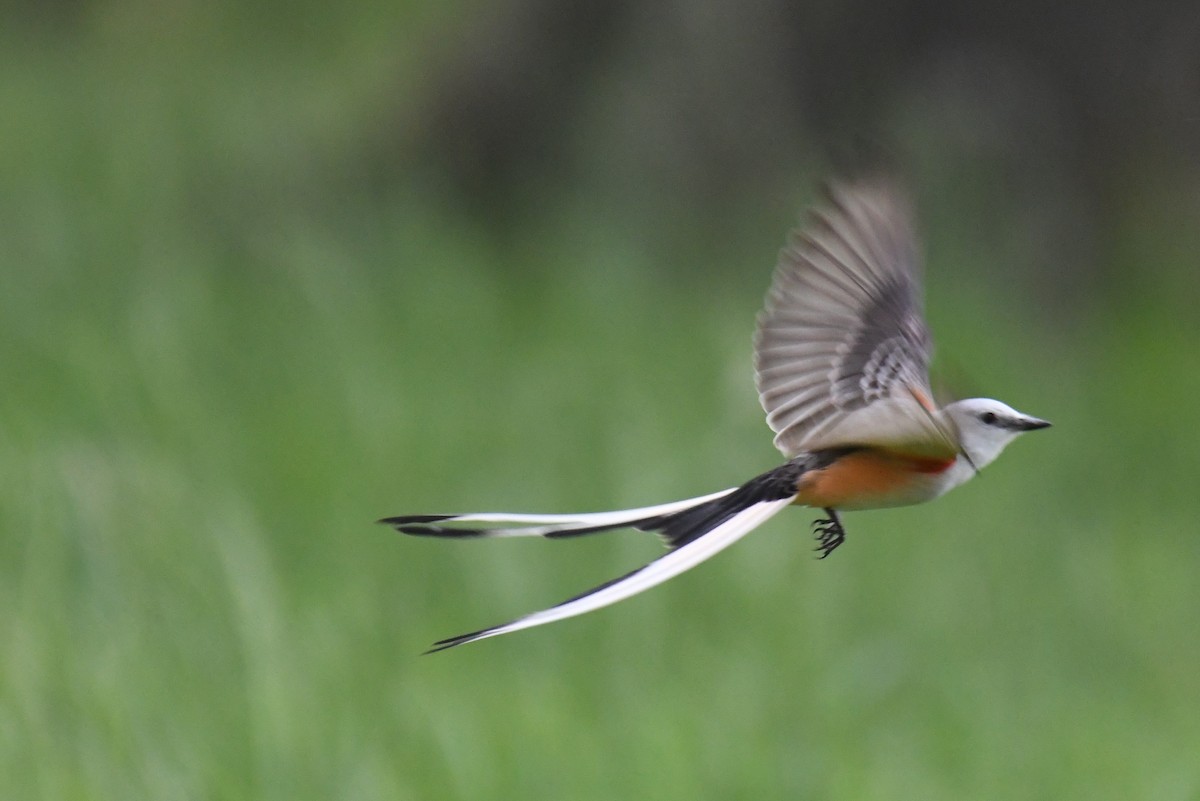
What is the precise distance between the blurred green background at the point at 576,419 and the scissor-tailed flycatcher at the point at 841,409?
75mm

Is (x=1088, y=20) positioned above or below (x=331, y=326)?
above

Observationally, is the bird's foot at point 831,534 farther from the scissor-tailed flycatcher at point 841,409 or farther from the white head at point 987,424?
the white head at point 987,424

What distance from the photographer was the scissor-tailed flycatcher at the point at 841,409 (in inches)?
42.1

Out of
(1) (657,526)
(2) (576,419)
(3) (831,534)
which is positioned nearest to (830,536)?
Result: (3) (831,534)

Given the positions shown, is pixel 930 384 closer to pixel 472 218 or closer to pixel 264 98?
pixel 472 218

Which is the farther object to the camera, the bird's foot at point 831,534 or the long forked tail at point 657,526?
the bird's foot at point 831,534

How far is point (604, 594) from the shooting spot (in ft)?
3.15

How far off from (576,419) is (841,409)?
443cm

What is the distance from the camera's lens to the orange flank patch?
114 centimetres

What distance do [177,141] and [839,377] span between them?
8028 mm

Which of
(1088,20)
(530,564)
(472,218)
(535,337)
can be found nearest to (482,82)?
(472,218)

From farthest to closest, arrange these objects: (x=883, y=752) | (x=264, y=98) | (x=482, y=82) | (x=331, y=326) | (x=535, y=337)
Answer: (x=264, y=98)
(x=482, y=82)
(x=535, y=337)
(x=331, y=326)
(x=883, y=752)

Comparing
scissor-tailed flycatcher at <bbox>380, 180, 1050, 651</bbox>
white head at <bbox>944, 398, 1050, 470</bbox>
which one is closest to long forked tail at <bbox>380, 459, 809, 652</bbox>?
scissor-tailed flycatcher at <bbox>380, 180, 1050, 651</bbox>

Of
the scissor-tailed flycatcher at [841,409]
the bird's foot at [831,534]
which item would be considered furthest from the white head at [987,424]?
the bird's foot at [831,534]
